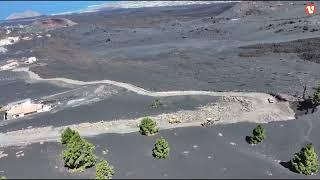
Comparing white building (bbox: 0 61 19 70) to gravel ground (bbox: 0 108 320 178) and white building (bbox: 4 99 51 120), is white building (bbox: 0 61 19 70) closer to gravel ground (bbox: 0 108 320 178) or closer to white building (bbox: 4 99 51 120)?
white building (bbox: 4 99 51 120)

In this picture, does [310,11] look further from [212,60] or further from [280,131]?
[280,131]

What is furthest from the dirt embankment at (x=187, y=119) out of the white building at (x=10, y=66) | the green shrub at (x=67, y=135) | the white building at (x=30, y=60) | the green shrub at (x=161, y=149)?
the white building at (x=30, y=60)

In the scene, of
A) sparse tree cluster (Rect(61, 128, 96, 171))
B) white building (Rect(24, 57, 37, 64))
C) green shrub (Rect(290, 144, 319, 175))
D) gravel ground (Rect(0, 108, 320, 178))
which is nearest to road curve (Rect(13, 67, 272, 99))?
gravel ground (Rect(0, 108, 320, 178))

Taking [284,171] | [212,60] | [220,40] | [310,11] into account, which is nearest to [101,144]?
[284,171]

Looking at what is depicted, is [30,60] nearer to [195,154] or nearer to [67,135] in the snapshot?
[67,135]

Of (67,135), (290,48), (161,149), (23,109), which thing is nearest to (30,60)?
(23,109)

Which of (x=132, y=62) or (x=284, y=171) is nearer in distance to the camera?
(x=284, y=171)

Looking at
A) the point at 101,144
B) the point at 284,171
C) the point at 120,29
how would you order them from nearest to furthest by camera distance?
the point at 284,171 < the point at 101,144 < the point at 120,29
